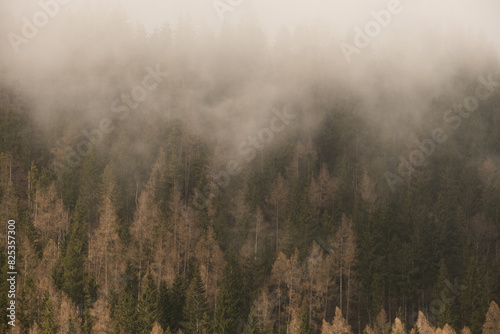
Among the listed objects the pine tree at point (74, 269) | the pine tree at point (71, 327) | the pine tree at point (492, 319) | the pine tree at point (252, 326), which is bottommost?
the pine tree at point (492, 319)

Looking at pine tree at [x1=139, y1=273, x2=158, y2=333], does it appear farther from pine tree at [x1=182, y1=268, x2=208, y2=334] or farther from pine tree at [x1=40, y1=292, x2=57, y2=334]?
pine tree at [x1=40, y1=292, x2=57, y2=334]

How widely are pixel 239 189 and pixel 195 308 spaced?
28217 mm

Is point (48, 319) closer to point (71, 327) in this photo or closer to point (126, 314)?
point (71, 327)

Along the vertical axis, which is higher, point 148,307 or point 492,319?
point 148,307

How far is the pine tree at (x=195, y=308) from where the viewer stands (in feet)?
199

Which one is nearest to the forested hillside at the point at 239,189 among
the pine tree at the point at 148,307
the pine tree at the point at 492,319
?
the pine tree at the point at 492,319

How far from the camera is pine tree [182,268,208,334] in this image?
60.7m

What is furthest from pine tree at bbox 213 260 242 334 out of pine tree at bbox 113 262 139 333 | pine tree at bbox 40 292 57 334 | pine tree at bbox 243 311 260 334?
pine tree at bbox 40 292 57 334

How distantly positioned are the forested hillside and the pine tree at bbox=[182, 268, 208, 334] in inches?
9.2

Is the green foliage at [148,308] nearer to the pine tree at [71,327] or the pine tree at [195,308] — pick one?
the pine tree at [195,308]

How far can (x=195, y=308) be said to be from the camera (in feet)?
201

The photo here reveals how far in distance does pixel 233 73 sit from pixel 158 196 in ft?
198

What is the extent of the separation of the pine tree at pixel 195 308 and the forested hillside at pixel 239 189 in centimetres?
23

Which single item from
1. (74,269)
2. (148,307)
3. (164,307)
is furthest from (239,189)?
(74,269)
